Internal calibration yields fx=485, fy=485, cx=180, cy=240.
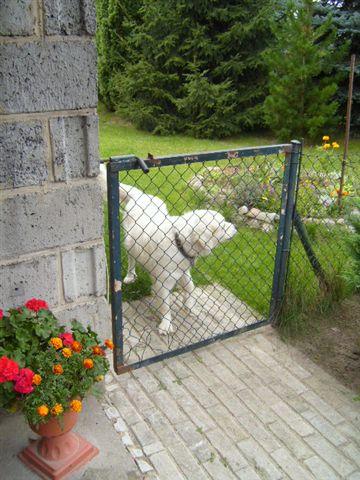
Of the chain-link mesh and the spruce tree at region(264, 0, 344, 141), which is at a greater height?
the spruce tree at region(264, 0, 344, 141)

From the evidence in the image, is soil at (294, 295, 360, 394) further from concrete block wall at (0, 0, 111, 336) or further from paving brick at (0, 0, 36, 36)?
paving brick at (0, 0, 36, 36)

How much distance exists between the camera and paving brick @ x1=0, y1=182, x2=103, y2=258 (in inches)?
81.9

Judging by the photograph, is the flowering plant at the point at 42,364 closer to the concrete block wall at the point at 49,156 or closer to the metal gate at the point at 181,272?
the concrete block wall at the point at 49,156

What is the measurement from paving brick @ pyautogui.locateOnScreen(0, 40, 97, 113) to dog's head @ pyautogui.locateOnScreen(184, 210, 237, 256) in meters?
1.27

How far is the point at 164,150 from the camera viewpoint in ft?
30.6

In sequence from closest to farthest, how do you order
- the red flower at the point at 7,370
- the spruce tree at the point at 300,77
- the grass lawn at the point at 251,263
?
the red flower at the point at 7,370 < the grass lawn at the point at 251,263 < the spruce tree at the point at 300,77

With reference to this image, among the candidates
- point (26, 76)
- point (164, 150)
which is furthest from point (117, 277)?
point (164, 150)

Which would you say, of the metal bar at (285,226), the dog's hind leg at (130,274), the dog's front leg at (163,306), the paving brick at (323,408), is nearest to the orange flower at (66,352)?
the dog's front leg at (163,306)

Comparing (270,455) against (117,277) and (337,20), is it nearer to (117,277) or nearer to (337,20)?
(117,277)

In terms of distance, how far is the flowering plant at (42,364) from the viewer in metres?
1.86

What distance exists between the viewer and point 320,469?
8.01 feet

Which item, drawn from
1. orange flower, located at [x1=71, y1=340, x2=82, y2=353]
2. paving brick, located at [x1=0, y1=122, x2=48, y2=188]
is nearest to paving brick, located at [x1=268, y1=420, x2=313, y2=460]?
orange flower, located at [x1=71, y1=340, x2=82, y2=353]

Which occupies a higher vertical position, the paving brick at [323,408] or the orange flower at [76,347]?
the orange flower at [76,347]

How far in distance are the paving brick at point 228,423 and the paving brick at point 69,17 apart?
210 centimetres
